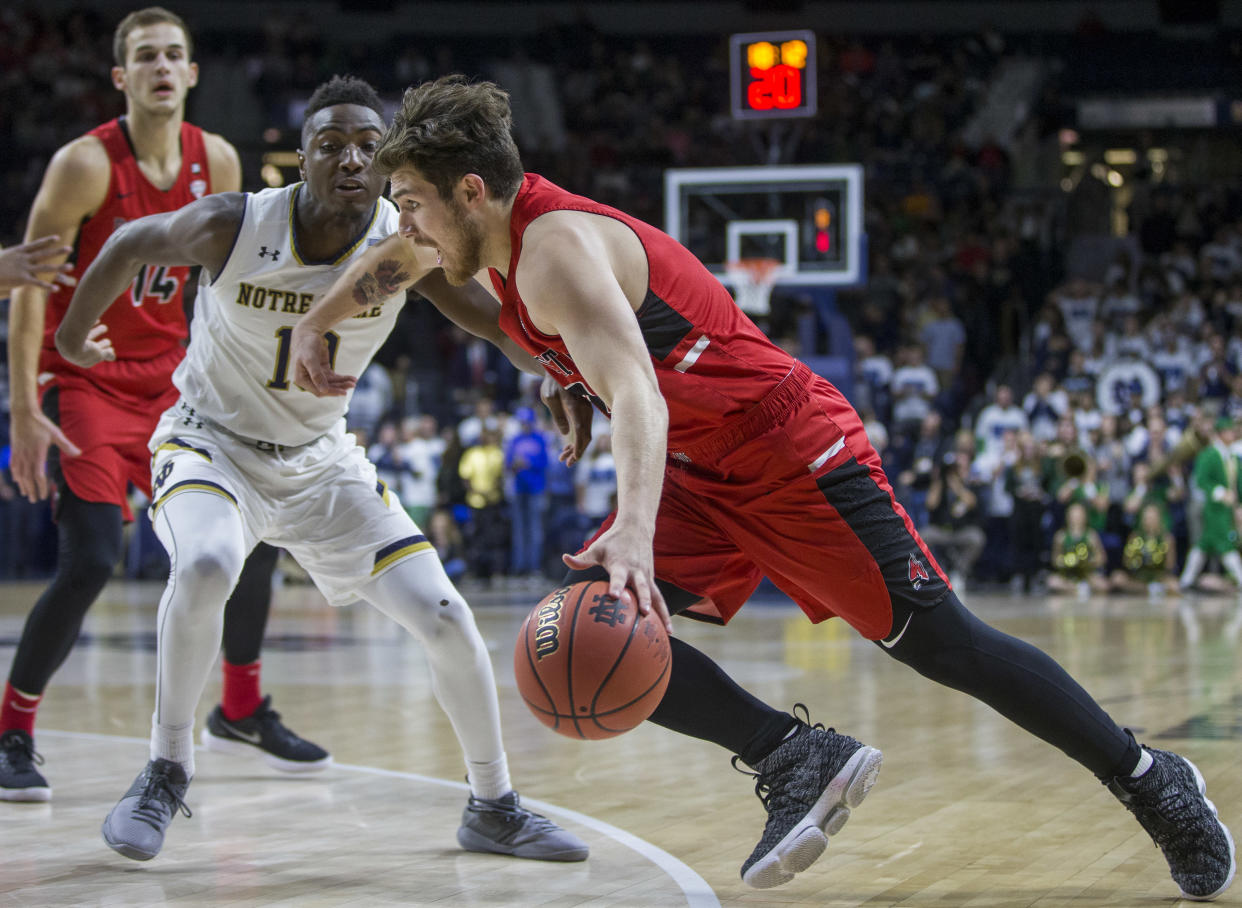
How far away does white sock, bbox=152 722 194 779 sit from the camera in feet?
13.1

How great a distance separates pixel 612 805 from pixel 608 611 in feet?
6.12

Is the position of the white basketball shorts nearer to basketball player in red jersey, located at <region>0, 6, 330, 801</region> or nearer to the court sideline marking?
basketball player in red jersey, located at <region>0, 6, 330, 801</region>

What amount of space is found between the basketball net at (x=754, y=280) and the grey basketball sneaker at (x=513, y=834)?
34.7ft

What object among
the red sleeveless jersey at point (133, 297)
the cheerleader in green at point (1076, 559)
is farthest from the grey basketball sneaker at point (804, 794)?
the cheerleader in green at point (1076, 559)

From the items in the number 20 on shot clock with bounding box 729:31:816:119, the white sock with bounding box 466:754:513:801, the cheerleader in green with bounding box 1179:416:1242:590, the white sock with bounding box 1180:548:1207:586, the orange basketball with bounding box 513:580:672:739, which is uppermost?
the number 20 on shot clock with bounding box 729:31:816:119

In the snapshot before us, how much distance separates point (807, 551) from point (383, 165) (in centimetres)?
129

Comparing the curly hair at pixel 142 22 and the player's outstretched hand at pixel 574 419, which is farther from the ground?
the curly hair at pixel 142 22

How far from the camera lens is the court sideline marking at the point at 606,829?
3.53 meters

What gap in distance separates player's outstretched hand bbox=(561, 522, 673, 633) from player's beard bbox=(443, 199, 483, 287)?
2.62 ft

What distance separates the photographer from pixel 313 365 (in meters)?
3.94

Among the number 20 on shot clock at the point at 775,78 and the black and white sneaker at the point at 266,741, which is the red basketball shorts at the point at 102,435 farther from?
the number 20 on shot clock at the point at 775,78

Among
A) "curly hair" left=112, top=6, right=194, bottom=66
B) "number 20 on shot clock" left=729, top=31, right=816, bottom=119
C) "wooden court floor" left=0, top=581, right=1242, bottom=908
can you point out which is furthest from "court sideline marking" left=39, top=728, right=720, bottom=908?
"number 20 on shot clock" left=729, top=31, right=816, bottom=119

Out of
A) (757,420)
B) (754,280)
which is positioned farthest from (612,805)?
(754,280)

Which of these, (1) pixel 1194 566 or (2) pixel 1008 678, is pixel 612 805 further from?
(1) pixel 1194 566
